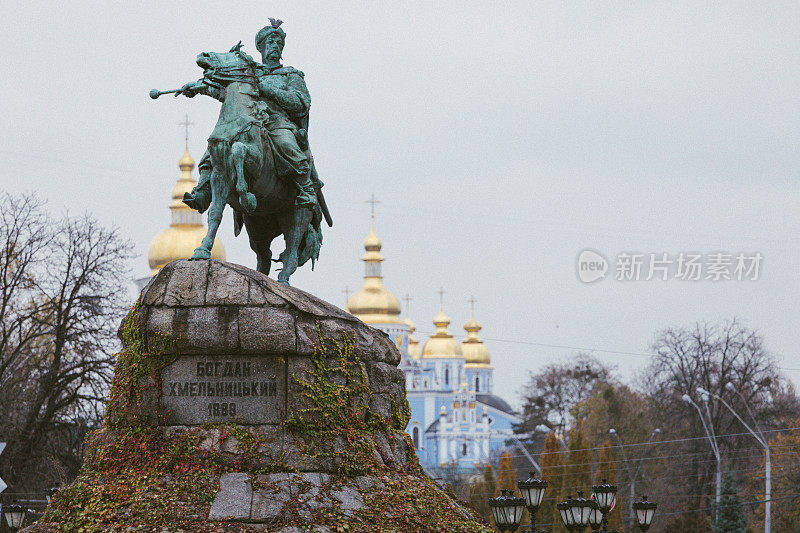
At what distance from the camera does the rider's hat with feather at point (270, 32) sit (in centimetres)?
1602

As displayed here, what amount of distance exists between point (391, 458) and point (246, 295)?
2233 millimetres

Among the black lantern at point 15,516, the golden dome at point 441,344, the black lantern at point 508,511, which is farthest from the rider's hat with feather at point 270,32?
the golden dome at point 441,344

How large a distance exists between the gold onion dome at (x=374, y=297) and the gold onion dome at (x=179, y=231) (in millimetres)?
40480

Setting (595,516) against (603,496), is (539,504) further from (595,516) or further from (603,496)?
(603,496)

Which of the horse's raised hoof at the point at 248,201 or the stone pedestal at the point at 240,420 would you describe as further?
the horse's raised hoof at the point at 248,201

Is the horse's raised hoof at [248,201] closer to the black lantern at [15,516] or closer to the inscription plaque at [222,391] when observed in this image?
the inscription plaque at [222,391]

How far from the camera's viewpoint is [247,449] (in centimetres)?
1370

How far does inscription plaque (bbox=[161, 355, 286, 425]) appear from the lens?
13922 mm

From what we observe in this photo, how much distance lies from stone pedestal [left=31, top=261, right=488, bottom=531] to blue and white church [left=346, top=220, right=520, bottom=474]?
9144 centimetres

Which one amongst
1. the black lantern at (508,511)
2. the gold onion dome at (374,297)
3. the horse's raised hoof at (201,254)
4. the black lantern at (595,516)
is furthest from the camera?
the gold onion dome at (374,297)

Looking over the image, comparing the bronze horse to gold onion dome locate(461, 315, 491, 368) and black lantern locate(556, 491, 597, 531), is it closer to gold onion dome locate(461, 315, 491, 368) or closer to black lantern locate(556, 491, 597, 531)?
black lantern locate(556, 491, 597, 531)

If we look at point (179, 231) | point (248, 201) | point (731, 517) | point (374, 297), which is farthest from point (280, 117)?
point (374, 297)

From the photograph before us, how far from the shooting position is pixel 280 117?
1552 cm

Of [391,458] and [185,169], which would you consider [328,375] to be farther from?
[185,169]
